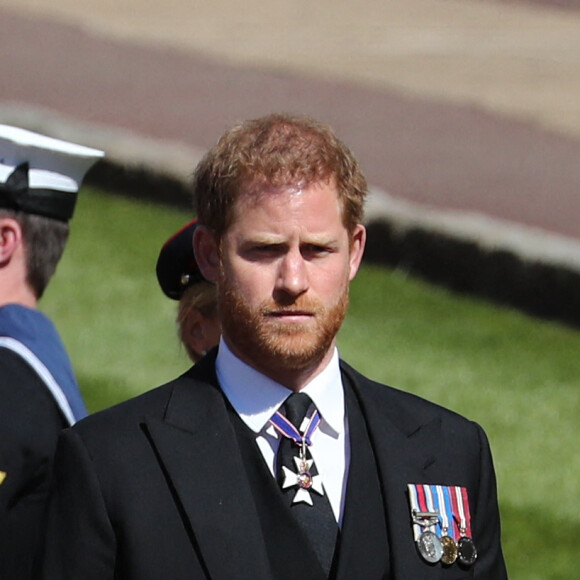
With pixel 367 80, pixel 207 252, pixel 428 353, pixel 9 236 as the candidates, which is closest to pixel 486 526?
pixel 207 252

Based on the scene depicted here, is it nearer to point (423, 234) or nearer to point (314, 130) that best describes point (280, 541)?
point (314, 130)

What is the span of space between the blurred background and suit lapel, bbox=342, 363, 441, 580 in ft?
11.3

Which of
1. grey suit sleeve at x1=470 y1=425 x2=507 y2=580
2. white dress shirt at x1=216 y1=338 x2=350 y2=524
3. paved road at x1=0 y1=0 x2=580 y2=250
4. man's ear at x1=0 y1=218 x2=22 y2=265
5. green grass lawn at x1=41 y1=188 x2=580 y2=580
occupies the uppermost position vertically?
man's ear at x1=0 y1=218 x2=22 y2=265

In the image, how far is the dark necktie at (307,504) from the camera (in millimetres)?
3307

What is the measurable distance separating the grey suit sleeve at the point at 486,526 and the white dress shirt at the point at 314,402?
12.5 inches

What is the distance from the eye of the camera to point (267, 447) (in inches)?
133

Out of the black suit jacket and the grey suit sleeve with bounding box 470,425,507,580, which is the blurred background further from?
the black suit jacket

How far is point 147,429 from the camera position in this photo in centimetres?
335

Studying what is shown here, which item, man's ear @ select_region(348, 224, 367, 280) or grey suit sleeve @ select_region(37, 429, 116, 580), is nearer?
grey suit sleeve @ select_region(37, 429, 116, 580)

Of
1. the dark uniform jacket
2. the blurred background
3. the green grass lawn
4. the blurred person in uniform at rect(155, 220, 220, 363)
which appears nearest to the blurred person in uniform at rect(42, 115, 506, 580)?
Answer: the dark uniform jacket

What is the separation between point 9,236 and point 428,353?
501 centimetres

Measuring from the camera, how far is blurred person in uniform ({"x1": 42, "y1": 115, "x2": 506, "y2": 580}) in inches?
128

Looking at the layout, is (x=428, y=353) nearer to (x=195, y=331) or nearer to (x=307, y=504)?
(x=195, y=331)

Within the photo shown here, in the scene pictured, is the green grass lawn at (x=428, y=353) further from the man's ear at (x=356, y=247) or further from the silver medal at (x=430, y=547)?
the man's ear at (x=356, y=247)
